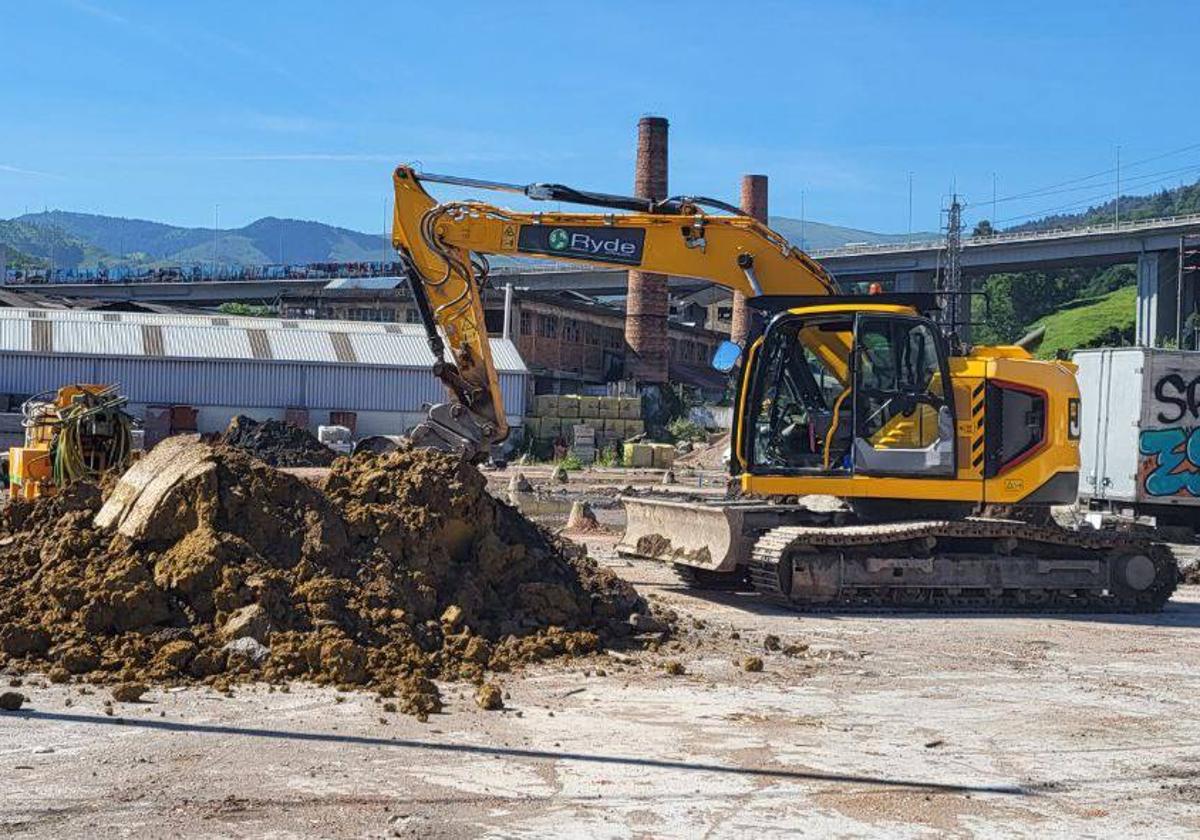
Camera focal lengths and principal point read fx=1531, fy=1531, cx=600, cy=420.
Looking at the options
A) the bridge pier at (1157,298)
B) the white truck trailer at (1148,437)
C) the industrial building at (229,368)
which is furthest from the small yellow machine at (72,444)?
the bridge pier at (1157,298)

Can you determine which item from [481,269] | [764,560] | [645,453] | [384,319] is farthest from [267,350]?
[764,560]

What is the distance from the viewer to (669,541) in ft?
53.9

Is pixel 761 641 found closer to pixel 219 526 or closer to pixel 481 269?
pixel 219 526

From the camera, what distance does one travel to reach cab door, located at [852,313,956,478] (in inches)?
613

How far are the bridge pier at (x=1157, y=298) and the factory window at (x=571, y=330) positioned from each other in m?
32.4

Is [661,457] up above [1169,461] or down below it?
below

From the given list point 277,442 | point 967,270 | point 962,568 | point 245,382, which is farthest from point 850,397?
point 967,270

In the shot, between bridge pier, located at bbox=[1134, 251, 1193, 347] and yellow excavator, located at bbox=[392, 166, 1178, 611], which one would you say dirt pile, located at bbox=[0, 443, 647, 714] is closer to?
yellow excavator, located at bbox=[392, 166, 1178, 611]

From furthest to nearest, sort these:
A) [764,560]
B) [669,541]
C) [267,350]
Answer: [267,350] → [669,541] → [764,560]

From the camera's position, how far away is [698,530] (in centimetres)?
1588

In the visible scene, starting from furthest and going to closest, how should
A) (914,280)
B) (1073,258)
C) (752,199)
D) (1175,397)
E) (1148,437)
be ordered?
(914,280) → (1073,258) → (752,199) → (1175,397) → (1148,437)

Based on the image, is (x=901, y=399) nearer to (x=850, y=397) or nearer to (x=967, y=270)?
(x=850, y=397)

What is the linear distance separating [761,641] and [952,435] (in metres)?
3.69

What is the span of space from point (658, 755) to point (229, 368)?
44.7 metres
